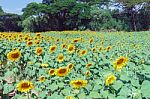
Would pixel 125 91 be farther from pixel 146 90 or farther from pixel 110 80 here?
pixel 146 90

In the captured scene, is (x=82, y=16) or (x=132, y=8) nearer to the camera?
(x=82, y=16)

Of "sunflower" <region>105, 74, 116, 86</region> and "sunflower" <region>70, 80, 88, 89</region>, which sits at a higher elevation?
"sunflower" <region>105, 74, 116, 86</region>

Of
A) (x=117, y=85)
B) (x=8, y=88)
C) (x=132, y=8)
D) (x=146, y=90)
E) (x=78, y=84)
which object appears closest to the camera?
(x=146, y=90)

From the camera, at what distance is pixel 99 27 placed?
44.8m

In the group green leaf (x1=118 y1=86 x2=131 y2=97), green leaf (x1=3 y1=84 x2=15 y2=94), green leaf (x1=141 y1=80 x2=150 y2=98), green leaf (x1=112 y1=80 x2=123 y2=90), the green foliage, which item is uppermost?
green leaf (x1=141 y1=80 x2=150 y2=98)

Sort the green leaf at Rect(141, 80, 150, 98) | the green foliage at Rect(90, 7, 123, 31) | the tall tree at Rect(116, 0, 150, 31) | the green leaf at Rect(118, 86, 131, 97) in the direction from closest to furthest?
the green leaf at Rect(141, 80, 150, 98) → the green leaf at Rect(118, 86, 131, 97) → the green foliage at Rect(90, 7, 123, 31) → the tall tree at Rect(116, 0, 150, 31)

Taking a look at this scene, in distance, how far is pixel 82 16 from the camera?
149 ft

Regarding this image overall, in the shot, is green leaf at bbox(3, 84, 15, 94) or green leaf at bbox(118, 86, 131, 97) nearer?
green leaf at bbox(118, 86, 131, 97)

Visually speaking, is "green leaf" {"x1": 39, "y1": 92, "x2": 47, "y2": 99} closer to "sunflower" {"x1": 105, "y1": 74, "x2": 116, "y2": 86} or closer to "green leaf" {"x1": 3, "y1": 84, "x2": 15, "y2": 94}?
"green leaf" {"x1": 3, "y1": 84, "x2": 15, "y2": 94}

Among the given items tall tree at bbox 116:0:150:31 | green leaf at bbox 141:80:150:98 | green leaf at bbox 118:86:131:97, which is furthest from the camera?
tall tree at bbox 116:0:150:31

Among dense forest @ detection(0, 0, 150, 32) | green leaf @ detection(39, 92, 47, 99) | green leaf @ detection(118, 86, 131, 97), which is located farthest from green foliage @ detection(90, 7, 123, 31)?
green leaf @ detection(118, 86, 131, 97)

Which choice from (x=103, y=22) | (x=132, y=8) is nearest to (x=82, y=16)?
(x=103, y=22)

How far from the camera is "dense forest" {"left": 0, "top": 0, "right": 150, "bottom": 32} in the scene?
150 feet

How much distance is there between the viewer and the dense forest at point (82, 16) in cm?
4562
